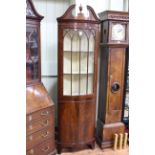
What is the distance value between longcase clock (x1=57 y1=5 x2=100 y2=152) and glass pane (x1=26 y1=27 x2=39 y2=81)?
0.29 m

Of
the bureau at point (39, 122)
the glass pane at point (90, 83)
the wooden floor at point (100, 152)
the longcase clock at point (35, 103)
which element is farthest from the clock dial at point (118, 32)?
the wooden floor at point (100, 152)

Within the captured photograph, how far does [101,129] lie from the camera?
2740 mm

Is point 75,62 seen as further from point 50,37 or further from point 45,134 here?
point 45,134

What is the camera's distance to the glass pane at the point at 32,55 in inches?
84.6

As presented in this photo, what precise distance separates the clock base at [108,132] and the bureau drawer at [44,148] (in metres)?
0.73

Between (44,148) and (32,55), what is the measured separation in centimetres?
107

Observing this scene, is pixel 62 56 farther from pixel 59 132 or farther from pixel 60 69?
pixel 59 132

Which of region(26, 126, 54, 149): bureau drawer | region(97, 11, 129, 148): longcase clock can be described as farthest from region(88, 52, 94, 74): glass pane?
region(26, 126, 54, 149): bureau drawer

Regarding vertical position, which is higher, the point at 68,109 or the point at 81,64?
the point at 81,64

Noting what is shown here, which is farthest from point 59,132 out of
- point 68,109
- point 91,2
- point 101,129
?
point 91,2

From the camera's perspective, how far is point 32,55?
7.30ft

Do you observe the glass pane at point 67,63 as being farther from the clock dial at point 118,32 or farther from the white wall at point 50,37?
the clock dial at point 118,32
